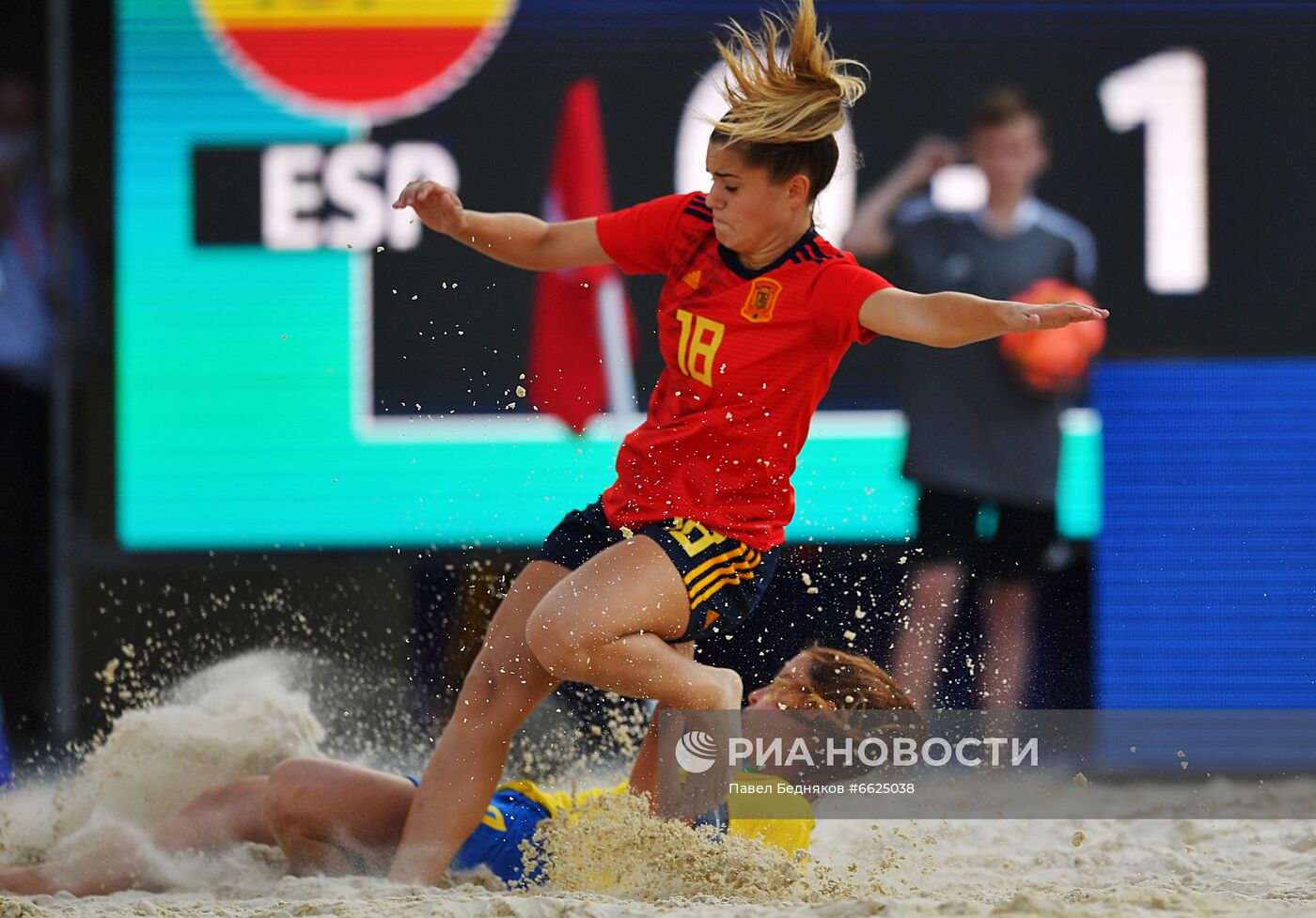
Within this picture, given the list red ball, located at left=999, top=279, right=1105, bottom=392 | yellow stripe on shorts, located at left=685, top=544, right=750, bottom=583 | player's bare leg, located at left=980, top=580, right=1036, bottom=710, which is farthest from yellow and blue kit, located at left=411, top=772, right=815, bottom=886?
red ball, located at left=999, top=279, right=1105, bottom=392

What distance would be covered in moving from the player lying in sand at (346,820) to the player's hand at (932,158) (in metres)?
2.04

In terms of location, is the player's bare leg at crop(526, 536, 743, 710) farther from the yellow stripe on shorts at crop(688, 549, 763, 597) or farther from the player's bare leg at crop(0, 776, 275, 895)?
the player's bare leg at crop(0, 776, 275, 895)

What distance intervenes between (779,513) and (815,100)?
87 cm

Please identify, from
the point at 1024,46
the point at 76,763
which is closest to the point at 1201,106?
A: the point at 1024,46

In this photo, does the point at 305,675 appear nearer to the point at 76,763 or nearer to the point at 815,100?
the point at 76,763

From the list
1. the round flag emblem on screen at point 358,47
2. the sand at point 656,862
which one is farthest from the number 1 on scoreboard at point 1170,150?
the round flag emblem on screen at point 358,47

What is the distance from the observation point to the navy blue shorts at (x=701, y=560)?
3.13 m

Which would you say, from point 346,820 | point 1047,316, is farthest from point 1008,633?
point 346,820

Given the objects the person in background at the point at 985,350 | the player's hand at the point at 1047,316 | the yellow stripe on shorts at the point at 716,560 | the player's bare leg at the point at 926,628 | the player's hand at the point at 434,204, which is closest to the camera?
the player's hand at the point at 1047,316

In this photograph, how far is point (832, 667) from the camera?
11.3ft

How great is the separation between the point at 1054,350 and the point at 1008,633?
3.17ft

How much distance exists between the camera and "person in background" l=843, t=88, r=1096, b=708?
4.84 m

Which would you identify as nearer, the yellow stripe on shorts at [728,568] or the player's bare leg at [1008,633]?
the yellow stripe on shorts at [728,568]

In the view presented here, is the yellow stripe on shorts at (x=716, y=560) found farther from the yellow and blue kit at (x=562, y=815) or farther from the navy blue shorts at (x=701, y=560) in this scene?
the yellow and blue kit at (x=562, y=815)
